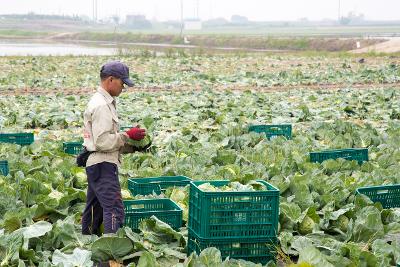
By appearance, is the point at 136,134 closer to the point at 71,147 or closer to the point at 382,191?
the point at 382,191

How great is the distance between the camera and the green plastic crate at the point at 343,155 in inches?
328

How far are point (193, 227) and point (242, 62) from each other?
26.7 m

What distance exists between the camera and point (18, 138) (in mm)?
9172

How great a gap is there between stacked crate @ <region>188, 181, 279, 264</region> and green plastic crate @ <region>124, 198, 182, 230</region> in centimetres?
61

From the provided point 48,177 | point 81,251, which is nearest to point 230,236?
point 81,251

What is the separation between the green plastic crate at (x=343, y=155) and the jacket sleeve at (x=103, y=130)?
364 centimetres

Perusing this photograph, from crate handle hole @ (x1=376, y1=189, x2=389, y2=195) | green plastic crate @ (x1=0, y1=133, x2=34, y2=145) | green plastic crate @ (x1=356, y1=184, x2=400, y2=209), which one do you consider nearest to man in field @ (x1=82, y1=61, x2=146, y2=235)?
green plastic crate @ (x1=356, y1=184, x2=400, y2=209)

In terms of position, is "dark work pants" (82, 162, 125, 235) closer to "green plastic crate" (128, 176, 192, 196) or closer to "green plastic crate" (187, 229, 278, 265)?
"green plastic crate" (187, 229, 278, 265)

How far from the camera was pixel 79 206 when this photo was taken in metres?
6.53

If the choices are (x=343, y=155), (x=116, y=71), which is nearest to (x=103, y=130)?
(x=116, y=71)

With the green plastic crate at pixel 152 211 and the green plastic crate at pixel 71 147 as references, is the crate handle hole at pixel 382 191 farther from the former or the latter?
the green plastic crate at pixel 71 147

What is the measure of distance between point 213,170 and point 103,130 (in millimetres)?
2641

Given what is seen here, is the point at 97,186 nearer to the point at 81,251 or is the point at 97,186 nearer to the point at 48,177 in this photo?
the point at 81,251

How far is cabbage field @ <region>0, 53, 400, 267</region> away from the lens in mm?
5168
